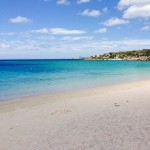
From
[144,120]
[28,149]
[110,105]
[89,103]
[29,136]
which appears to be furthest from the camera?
[89,103]

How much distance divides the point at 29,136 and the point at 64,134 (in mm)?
1061

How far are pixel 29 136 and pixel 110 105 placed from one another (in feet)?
20.8

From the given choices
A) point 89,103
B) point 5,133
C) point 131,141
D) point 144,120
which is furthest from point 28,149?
point 89,103

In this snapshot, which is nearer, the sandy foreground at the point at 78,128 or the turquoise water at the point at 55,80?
the sandy foreground at the point at 78,128

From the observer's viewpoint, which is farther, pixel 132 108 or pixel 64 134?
pixel 132 108

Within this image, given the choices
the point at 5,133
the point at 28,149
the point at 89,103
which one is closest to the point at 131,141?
the point at 28,149

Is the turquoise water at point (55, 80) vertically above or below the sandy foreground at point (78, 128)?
below

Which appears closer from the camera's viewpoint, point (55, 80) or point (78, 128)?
point (78, 128)

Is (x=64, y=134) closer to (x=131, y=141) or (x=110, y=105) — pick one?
(x=131, y=141)

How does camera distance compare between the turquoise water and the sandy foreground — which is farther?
the turquoise water

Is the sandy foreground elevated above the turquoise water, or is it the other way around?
the sandy foreground

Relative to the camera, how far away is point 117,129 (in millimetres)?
9859

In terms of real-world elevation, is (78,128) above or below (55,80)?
above

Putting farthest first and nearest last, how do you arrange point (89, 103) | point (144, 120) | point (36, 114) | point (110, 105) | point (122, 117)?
point (89, 103) → point (110, 105) → point (36, 114) → point (122, 117) → point (144, 120)
